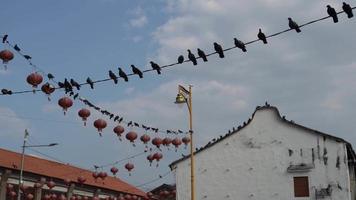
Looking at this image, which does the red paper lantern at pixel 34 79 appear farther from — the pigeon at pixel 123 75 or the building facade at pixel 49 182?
the building facade at pixel 49 182

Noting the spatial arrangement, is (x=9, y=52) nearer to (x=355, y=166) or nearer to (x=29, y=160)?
(x=355, y=166)

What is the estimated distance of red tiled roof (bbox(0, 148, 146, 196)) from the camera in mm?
42903

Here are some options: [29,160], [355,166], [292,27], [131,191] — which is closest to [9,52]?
[292,27]

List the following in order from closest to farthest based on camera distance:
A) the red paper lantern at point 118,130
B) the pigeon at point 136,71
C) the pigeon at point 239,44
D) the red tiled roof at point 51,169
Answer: the pigeon at point 239,44
the pigeon at point 136,71
the red paper lantern at point 118,130
the red tiled roof at point 51,169

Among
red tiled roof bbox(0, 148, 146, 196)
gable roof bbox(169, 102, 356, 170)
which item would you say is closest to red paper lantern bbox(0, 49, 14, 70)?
gable roof bbox(169, 102, 356, 170)

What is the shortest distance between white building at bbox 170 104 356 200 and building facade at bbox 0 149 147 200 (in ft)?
28.1

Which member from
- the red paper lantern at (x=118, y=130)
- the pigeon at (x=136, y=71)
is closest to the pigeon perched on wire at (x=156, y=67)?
the pigeon at (x=136, y=71)

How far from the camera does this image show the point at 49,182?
3844 centimetres

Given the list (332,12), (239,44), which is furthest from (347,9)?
(239,44)

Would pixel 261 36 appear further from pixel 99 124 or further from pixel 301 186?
pixel 301 186

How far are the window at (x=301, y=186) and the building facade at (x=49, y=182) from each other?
13.6 metres

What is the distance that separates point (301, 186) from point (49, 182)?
16437 mm

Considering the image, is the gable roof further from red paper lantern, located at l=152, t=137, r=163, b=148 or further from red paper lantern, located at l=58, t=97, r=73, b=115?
red paper lantern, located at l=58, t=97, r=73, b=115

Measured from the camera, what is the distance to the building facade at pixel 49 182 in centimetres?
3841
